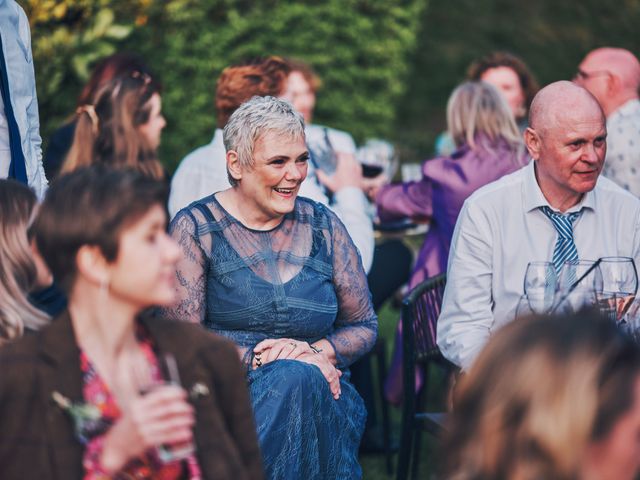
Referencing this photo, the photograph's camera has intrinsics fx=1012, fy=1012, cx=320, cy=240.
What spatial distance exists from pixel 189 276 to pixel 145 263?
4.65 feet

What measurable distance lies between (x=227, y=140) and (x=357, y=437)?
123 centimetres

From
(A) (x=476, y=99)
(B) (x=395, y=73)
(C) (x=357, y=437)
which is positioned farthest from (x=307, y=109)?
(B) (x=395, y=73)

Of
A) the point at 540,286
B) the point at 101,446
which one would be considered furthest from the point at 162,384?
the point at 540,286

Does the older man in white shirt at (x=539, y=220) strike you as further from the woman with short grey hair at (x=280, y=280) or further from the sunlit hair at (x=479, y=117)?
the sunlit hair at (x=479, y=117)

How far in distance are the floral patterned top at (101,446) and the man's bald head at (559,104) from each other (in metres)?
2.03

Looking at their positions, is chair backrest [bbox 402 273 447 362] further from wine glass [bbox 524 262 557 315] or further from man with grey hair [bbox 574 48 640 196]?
man with grey hair [bbox 574 48 640 196]

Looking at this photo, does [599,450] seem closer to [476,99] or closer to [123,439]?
[123,439]

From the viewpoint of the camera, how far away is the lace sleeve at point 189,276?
3.64 metres

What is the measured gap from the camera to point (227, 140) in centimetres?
389

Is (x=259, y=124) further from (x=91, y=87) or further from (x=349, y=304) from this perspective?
(x=91, y=87)

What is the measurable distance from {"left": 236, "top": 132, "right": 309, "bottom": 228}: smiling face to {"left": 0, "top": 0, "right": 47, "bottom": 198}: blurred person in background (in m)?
0.93

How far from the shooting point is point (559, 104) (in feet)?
12.5

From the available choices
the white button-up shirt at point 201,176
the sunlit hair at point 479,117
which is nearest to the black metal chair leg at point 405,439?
the white button-up shirt at point 201,176

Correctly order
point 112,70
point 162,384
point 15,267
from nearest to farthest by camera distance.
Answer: point 162,384 < point 15,267 < point 112,70
